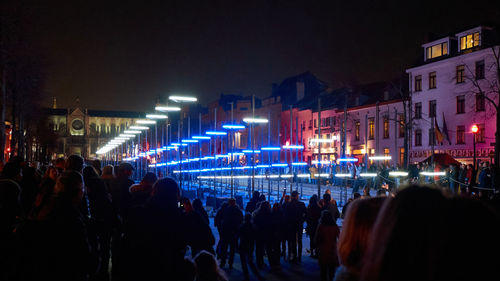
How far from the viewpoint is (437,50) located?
179 feet

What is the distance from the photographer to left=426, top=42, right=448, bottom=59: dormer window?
53188 millimetres

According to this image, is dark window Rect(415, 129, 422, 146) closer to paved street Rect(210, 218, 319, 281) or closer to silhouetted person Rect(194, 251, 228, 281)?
paved street Rect(210, 218, 319, 281)

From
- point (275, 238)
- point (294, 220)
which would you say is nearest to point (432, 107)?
point (294, 220)

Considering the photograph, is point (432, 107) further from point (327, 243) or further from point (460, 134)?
point (327, 243)

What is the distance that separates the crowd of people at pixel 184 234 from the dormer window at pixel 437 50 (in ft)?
147

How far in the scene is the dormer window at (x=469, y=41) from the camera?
49013mm

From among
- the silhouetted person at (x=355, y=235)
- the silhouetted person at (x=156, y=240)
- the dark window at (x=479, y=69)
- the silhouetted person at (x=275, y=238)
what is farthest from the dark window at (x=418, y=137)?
the silhouetted person at (x=355, y=235)

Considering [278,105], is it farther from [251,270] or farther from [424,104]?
[251,270]

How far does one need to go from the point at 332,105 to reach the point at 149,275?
6818 centimetres

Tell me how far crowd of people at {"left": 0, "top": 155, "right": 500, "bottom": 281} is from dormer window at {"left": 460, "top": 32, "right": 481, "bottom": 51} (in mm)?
42020

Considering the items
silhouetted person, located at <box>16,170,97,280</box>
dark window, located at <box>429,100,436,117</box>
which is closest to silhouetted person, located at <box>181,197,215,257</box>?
silhouetted person, located at <box>16,170,97,280</box>

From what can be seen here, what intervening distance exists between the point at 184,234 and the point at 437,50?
54600 mm

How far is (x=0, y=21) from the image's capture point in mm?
31953

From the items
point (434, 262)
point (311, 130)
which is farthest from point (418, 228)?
point (311, 130)
